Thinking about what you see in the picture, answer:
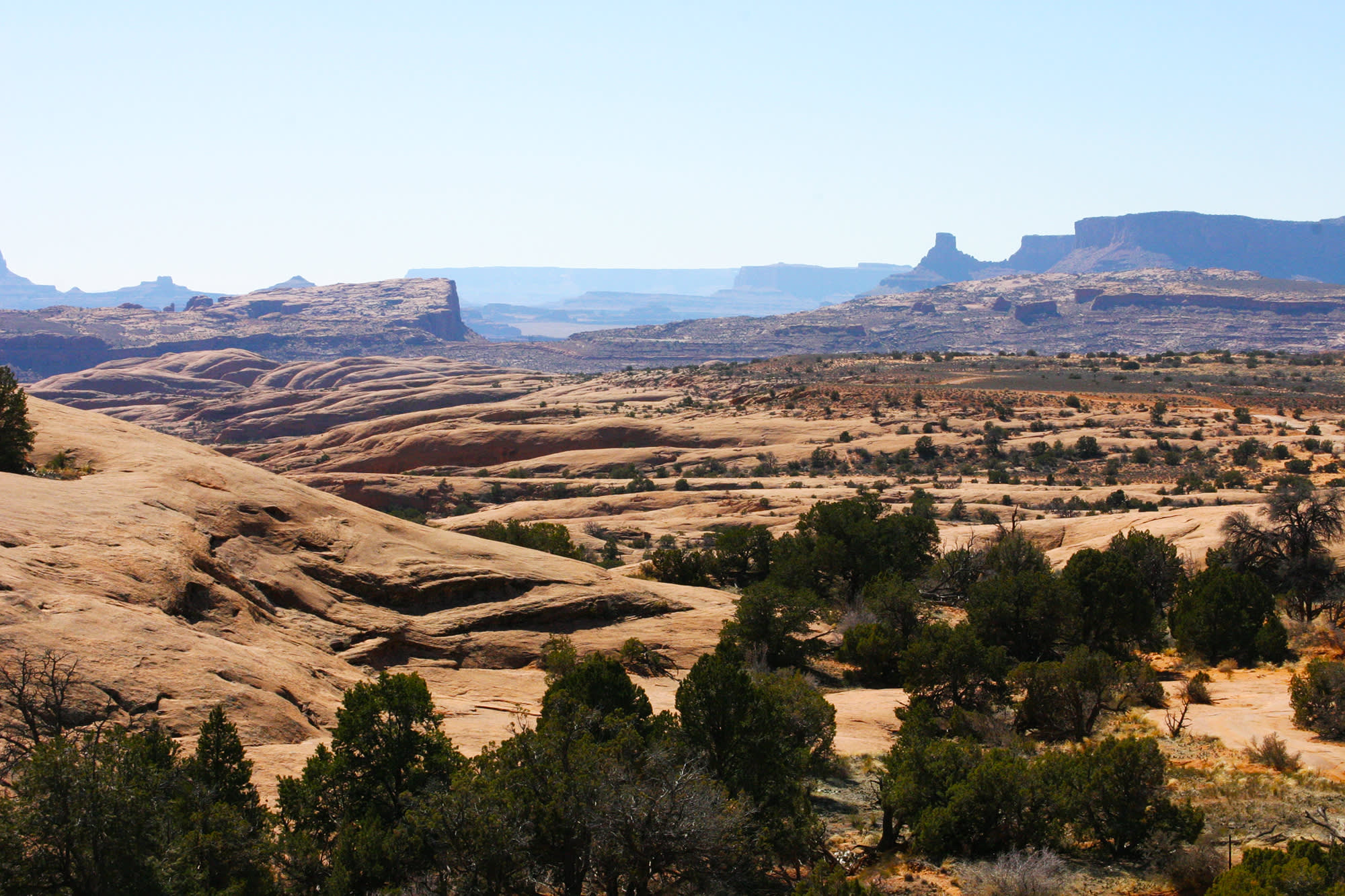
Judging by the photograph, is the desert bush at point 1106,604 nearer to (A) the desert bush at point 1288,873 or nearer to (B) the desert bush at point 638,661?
(B) the desert bush at point 638,661

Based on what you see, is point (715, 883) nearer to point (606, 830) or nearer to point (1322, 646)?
point (606, 830)

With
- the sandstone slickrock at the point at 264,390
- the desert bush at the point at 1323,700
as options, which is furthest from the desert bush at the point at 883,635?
the sandstone slickrock at the point at 264,390

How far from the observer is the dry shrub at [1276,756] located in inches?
601

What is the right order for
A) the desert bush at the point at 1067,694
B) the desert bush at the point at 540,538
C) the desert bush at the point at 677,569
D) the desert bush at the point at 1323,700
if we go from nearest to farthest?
the desert bush at the point at 1323,700, the desert bush at the point at 1067,694, the desert bush at the point at 677,569, the desert bush at the point at 540,538

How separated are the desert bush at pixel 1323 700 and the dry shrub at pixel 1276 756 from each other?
4.45 feet

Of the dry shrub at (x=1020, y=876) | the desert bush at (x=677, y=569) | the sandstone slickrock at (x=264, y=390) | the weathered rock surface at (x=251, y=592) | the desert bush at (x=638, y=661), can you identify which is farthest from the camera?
the sandstone slickrock at (x=264, y=390)

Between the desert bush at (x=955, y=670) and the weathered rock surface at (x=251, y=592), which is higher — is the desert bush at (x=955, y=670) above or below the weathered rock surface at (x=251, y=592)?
below

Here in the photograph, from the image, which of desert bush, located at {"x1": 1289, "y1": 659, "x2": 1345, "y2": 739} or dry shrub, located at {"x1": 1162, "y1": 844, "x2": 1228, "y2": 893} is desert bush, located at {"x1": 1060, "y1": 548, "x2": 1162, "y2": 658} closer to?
desert bush, located at {"x1": 1289, "y1": 659, "x2": 1345, "y2": 739}

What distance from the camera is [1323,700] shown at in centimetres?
1703

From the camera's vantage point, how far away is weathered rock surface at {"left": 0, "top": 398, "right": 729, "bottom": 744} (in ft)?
44.8

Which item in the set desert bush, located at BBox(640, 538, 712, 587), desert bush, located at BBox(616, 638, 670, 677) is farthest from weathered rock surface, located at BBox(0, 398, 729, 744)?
desert bush, located at BBox(640, 538, 712, 587)

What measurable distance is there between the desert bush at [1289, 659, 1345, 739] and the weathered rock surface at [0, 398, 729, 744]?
12.6 metres

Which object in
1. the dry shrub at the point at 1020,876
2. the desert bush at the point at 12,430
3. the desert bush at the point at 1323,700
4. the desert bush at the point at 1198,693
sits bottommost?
the desert bush at the point at 1198,693

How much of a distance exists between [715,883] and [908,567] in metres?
18.9
